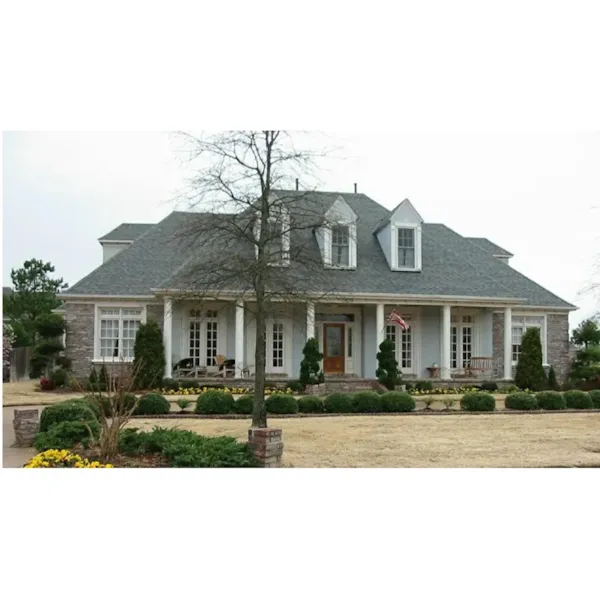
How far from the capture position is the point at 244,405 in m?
12.2

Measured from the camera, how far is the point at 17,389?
38.7 ft

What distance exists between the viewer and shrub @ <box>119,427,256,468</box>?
332 inches

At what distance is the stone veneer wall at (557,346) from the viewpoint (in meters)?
13.7

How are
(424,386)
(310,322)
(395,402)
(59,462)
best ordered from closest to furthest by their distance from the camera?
(59,462) → (395,402) → (310,322) → (424,386)

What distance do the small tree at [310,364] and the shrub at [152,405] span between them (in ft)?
12.1

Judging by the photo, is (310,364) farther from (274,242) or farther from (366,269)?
(274,242)

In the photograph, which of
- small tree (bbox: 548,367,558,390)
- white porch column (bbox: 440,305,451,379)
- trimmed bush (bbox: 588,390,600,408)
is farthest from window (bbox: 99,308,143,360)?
trimmed bush (bbox: 588,390,600,408)

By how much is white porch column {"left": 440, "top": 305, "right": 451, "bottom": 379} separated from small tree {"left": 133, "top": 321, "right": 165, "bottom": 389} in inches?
283

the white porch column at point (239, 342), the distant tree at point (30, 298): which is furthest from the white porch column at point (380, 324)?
the distant tree at point (30, 298)

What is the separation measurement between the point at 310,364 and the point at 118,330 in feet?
14.2

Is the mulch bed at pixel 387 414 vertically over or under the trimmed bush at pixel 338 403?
under

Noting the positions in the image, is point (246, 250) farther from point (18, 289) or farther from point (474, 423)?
point (474, 423)

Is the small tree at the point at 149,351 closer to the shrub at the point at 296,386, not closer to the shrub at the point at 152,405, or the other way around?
the shrub at the point at 152,405

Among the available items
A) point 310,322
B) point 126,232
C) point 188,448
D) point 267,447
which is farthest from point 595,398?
point 126,232
